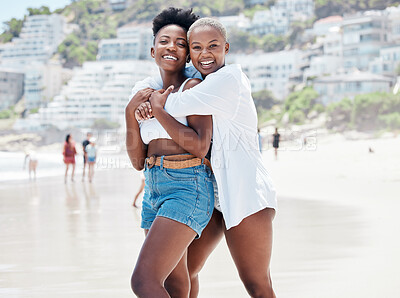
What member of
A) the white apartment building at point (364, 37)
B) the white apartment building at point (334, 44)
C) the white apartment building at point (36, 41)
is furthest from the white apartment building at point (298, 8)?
the white apartment building at point (36, 41)

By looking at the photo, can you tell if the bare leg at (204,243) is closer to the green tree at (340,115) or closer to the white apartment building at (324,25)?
the green tree at (340,115)

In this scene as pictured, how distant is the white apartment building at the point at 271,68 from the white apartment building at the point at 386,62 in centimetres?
1462

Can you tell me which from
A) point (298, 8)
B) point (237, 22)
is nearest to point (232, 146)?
point (237, 22)

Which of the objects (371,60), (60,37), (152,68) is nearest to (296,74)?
(371,60)

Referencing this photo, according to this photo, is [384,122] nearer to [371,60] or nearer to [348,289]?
[371,60]

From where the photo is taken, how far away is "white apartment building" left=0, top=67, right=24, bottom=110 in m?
99.1

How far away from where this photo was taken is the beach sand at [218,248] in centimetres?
370

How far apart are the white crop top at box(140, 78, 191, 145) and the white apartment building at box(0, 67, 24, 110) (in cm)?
10188

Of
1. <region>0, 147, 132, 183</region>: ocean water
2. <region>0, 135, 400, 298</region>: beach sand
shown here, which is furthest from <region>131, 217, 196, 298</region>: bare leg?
<region>0, 147, 132, 183</region>: ocean water

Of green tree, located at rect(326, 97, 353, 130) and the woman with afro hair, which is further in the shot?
green tree, located at rect(326, 97, 353, 130)

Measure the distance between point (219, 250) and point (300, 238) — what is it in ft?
3.00

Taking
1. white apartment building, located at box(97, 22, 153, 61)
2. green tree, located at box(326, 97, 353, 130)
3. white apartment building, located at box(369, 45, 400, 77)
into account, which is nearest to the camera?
green tree, located at box(326, 97, 353, 130)

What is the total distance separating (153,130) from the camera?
7.72 feet

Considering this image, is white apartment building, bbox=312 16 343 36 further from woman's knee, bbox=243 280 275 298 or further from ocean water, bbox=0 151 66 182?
woman's knee, bbox=243 280 275 298
